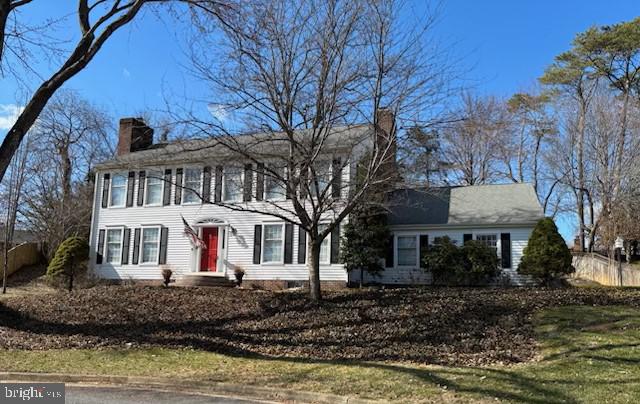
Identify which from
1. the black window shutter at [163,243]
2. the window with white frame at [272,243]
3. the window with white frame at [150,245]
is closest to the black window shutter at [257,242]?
the window with white frame at [272,243]

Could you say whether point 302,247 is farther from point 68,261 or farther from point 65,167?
point 65,167

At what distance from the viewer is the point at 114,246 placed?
25391mm

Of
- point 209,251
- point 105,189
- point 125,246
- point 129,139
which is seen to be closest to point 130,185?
point 105,189

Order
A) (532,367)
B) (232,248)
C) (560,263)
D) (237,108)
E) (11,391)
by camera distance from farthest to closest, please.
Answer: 1. (232,248)
2. (560,263)
3. (237,108)
4. (532,367)
5. (11,391)

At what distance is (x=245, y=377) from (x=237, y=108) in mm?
7042

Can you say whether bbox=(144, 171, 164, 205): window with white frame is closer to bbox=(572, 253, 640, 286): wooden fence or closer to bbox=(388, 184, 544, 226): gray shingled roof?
bbox=(388, 184, 544, 226): gray shingled roof

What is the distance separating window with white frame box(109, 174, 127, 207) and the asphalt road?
1791 cm

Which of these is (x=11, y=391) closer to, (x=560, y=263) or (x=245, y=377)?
(x=245, y=377)

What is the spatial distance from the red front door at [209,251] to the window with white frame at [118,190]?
16.0ft

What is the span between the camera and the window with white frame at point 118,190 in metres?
25.7

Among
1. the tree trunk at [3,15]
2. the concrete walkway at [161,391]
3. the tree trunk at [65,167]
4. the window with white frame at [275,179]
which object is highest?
the tree trunk at [65,167]

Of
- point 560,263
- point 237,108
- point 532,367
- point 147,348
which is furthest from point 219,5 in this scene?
point 560,263

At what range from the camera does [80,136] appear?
35625 mm

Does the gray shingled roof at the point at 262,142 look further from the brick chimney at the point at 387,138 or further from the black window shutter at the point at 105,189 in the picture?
the black window shutter at the point at 105,189
